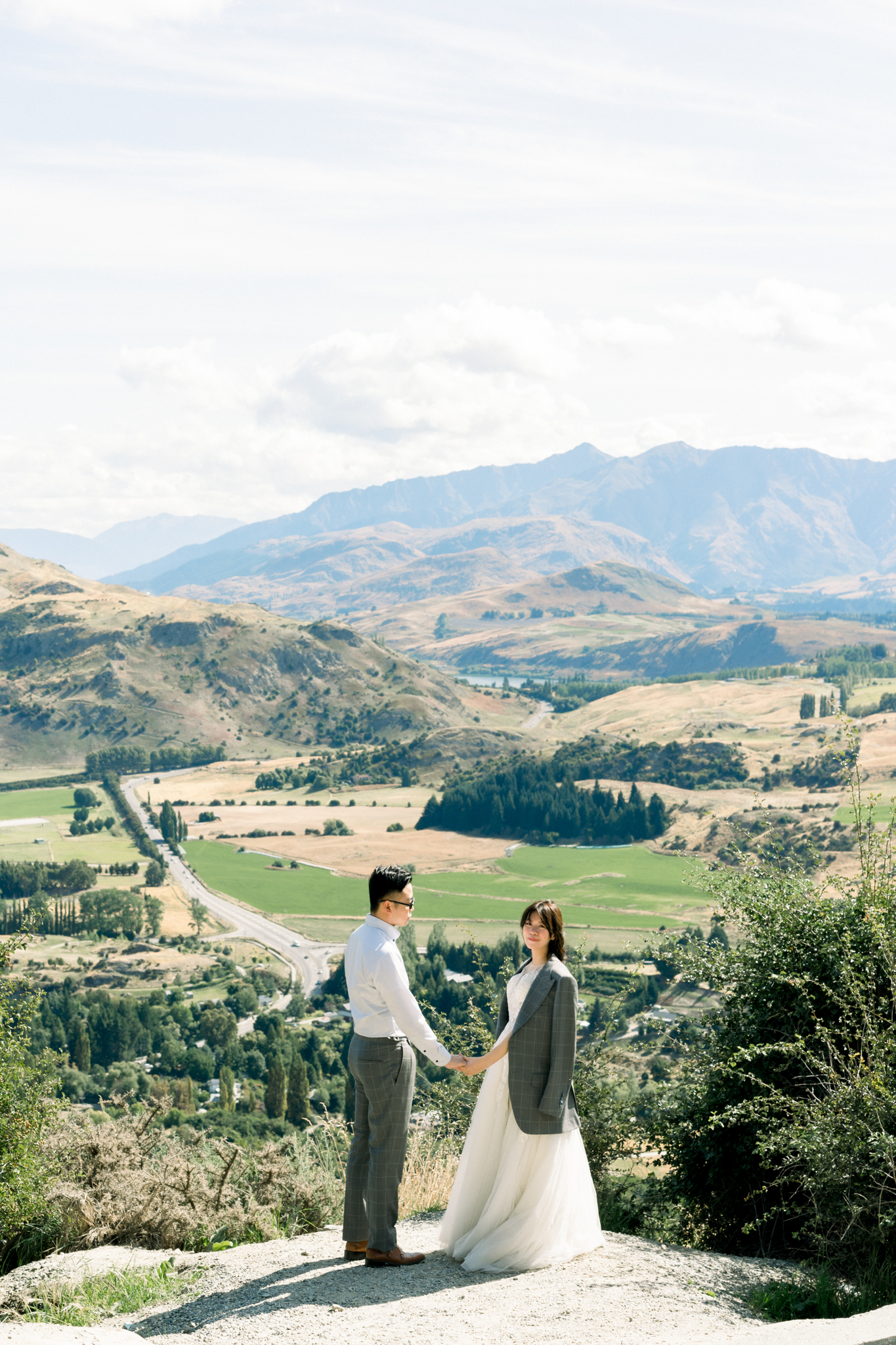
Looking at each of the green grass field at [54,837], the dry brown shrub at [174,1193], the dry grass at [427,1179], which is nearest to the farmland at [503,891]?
the green grass field at [54,837]

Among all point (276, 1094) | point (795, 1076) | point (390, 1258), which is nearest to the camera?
point (390, 1258)

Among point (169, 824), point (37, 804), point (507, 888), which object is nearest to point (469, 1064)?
point (507, 888)

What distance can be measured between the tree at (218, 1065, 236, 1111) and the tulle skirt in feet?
204

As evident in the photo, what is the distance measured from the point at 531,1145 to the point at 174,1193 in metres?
4.74

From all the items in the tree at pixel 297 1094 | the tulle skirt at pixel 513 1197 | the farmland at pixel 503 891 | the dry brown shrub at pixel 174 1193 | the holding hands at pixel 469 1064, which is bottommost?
the tree at pixel 297 1094

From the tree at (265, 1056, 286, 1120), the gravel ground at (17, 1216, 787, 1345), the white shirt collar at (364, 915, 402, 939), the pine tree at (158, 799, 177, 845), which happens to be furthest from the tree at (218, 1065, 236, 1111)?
the pine tree at (158, 799, 177, 845)

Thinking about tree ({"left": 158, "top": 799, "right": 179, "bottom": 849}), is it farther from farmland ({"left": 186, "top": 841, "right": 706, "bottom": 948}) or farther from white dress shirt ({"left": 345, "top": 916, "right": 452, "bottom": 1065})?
white dress shirt ({"left": 345, "top": 916, "right": 452, "bottom": 1065})

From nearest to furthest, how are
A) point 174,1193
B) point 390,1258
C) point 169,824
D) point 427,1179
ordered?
1. point 390,1258
2. point 174,1193
3. point 427,1179
4. point 169,824

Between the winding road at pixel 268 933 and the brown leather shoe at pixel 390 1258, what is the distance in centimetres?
9336

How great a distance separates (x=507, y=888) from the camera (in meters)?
138

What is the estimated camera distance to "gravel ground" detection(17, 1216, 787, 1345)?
8.26 metres

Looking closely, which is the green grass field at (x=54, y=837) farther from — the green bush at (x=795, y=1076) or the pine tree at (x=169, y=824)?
the green bush at (x=795, y=1076)

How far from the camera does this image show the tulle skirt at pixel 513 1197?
31.4 feet

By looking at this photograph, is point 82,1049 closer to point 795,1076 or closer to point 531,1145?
point 795,1076
